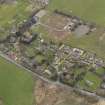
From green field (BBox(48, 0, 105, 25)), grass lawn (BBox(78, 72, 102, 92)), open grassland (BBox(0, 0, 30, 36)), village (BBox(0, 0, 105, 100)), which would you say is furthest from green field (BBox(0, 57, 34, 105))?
green field (BBox(48, 0, 105, 25))

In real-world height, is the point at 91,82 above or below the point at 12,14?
below

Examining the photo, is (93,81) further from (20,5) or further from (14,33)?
(20,5)

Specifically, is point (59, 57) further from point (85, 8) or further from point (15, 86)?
point (85, 8)

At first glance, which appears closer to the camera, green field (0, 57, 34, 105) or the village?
green field (0, 57, 34, 105)

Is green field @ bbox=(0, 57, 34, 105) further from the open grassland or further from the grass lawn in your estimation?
the open grassland

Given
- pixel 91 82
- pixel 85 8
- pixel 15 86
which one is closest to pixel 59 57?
pixel 91 82

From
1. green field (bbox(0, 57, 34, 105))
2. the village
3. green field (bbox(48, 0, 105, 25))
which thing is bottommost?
green field (bbox(0, 57, 34, 105))

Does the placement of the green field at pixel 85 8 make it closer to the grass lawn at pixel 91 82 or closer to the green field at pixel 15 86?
the grass lawn at pixel 91 82
